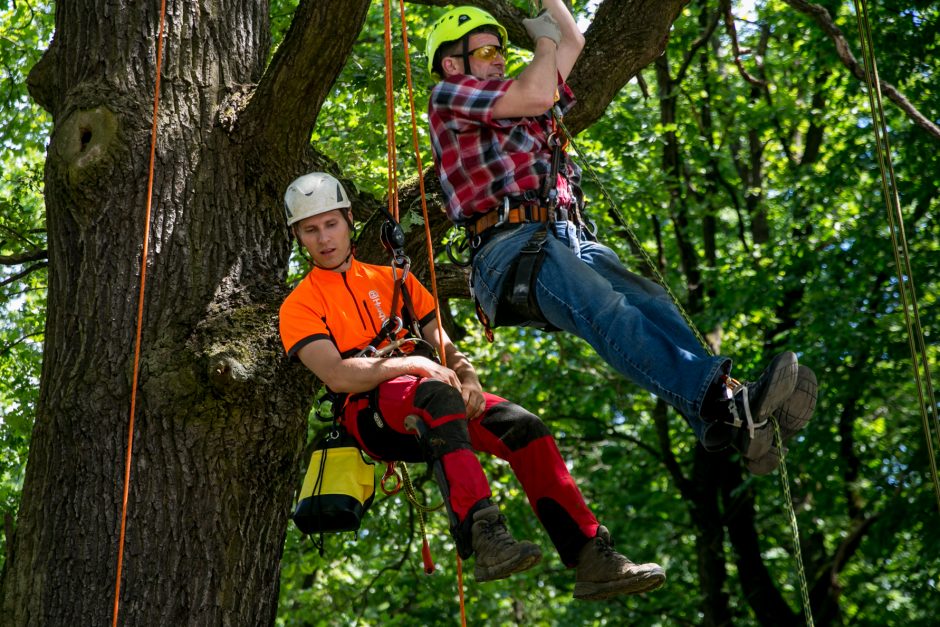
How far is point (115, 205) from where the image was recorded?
4.30m

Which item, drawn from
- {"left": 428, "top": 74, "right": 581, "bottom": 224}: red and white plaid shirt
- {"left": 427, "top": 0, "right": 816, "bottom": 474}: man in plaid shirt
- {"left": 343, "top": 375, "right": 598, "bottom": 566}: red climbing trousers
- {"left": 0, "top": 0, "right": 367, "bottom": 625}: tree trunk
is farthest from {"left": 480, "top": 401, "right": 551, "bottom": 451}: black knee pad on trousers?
{"left": 0, "top": 0, "right": 367, "bottom": 625}: tree trunk

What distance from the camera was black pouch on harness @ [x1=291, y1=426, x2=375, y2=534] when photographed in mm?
3865

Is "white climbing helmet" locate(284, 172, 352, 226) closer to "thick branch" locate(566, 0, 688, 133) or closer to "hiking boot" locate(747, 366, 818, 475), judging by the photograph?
"thick branch" locate(566, 0, 688, 133)

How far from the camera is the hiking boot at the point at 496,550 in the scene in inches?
126

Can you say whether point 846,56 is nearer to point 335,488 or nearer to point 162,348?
point 335,488

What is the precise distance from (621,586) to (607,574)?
59 millimetres

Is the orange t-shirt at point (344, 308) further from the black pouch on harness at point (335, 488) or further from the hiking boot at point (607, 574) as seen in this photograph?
the hiking boot at point (607, 574)

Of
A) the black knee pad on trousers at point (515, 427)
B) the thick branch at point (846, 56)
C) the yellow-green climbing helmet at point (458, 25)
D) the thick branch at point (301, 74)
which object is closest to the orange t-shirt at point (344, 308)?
the black knee pad on trousers at point (515, 427)

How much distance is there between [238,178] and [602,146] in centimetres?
619

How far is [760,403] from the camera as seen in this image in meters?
3.15

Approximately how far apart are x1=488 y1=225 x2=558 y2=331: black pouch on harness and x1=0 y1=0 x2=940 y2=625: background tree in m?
0.29

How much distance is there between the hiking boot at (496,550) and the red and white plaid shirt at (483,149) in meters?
1.09

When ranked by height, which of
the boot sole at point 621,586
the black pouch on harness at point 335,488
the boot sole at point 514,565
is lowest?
the boot sole at point 621,586

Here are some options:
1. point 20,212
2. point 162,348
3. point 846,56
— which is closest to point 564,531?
point 162,348
